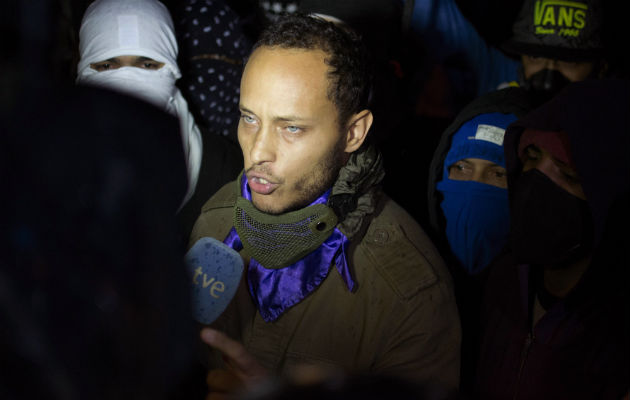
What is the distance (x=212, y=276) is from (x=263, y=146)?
1.26 ft

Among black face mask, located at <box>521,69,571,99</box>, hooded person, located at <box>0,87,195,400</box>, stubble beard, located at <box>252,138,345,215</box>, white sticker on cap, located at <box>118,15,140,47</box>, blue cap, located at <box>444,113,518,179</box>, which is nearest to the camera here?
hooded person, located at <box>0,87,195,400</box>

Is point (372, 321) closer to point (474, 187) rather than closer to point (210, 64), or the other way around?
point (474, 187)

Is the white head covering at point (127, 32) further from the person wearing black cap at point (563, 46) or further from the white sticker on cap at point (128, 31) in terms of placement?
the person wearing black cap at point (563, 46)

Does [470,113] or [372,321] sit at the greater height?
[470,113]

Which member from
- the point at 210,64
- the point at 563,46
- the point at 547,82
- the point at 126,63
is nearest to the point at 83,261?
the point at 126,63

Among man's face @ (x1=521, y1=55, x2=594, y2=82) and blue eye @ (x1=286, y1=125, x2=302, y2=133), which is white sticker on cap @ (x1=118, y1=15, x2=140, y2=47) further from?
man's face @ (x1=521, y1=55, x2=594, y2=82)

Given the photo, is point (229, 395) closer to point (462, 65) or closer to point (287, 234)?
point (287, 234)

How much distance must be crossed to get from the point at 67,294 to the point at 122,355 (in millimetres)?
80

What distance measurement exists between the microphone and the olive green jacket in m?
0.03

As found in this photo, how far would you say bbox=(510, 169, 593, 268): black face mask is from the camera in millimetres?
1472

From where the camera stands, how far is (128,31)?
65.7 inches

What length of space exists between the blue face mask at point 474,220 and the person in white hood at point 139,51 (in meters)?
1.07

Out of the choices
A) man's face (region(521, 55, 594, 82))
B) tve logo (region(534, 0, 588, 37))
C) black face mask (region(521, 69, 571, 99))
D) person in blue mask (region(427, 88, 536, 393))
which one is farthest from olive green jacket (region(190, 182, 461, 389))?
tve logo (region(534, 0, 588, 37))

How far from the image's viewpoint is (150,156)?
1.89 ft
